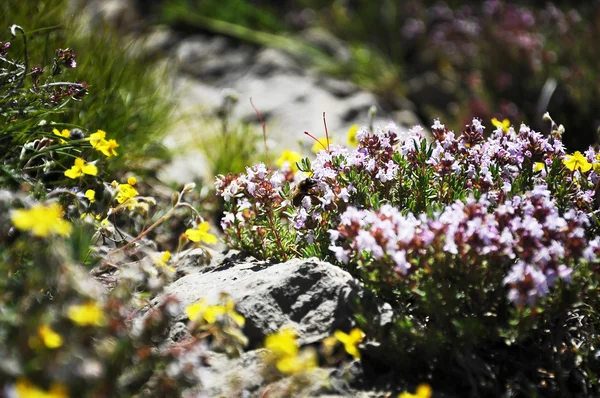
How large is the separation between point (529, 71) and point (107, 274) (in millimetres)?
4322

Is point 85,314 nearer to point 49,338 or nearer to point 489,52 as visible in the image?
point 49,338

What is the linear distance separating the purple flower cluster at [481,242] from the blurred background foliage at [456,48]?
3139 millimetres

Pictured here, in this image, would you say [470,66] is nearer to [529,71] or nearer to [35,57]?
[529,71]

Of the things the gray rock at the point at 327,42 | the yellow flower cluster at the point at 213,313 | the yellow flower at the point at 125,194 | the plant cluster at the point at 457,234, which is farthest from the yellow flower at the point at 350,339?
the gray rock at the point at 327,42

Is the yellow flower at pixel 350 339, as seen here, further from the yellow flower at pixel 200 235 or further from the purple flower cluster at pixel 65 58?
the purple flower cluster at pixel 65 58

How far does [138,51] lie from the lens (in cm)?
458

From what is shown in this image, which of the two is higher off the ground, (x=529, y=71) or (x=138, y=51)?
(x=529, y=71)

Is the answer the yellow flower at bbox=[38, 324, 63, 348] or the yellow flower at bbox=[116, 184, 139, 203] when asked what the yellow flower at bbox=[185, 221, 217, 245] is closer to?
the yellow flower at bbox=[116, 184, 139, 203]

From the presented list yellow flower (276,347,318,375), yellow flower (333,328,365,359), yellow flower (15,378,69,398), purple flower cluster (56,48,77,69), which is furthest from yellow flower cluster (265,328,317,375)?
purple flower cluster (56,48,77,69)

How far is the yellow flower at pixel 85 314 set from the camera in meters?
1.57

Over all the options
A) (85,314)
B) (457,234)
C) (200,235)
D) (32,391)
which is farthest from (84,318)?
(457,234)

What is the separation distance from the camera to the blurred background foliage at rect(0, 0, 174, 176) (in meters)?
3.24

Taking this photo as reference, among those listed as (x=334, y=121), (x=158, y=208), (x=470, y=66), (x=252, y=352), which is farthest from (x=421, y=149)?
(x=470, y=66)

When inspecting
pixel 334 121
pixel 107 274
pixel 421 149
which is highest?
pixel 334 121
